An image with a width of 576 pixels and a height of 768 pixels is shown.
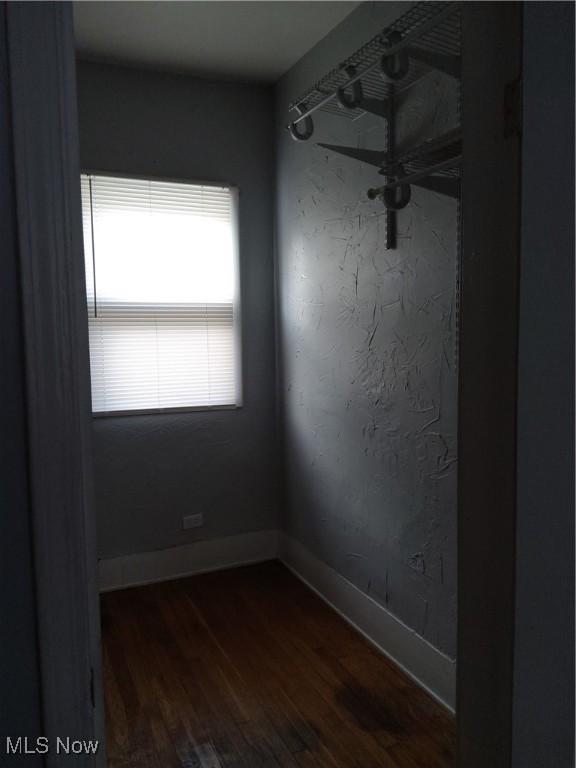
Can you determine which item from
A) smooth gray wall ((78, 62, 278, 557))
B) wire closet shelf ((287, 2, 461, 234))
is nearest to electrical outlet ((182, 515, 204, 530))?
smooth gray wall ((78, 62, 278, 557))

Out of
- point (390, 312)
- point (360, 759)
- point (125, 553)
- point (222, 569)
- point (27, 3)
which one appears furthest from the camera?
point (222, 569)

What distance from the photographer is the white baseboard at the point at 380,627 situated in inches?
79.3

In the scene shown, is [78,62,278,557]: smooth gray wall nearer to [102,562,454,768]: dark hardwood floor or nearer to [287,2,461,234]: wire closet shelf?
[102,562,454,768]: dark hardwood floor

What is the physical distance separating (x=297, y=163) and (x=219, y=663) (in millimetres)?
2417

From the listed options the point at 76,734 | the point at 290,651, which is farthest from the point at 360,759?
the point at 76,734

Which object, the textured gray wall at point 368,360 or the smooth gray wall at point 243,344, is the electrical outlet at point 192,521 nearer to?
the smooth gray wall at point 243,344

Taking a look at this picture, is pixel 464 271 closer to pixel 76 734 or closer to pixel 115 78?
pixel 76 734

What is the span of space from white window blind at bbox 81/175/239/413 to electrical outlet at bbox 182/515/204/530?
64cm

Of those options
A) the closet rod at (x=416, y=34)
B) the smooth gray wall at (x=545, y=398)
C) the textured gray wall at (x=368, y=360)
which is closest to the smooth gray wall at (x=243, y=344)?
the textured gray wall at (x=368, y=360)

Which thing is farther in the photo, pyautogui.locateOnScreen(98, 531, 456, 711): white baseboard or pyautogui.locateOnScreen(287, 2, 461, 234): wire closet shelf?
pyautogui.locateOnScreen(98, 531, 456, 711): white baseboard

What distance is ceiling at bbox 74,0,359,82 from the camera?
226 cm

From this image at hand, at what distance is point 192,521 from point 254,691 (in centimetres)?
116

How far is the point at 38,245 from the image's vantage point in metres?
0.63

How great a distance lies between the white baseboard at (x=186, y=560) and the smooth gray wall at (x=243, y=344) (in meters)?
0.05
